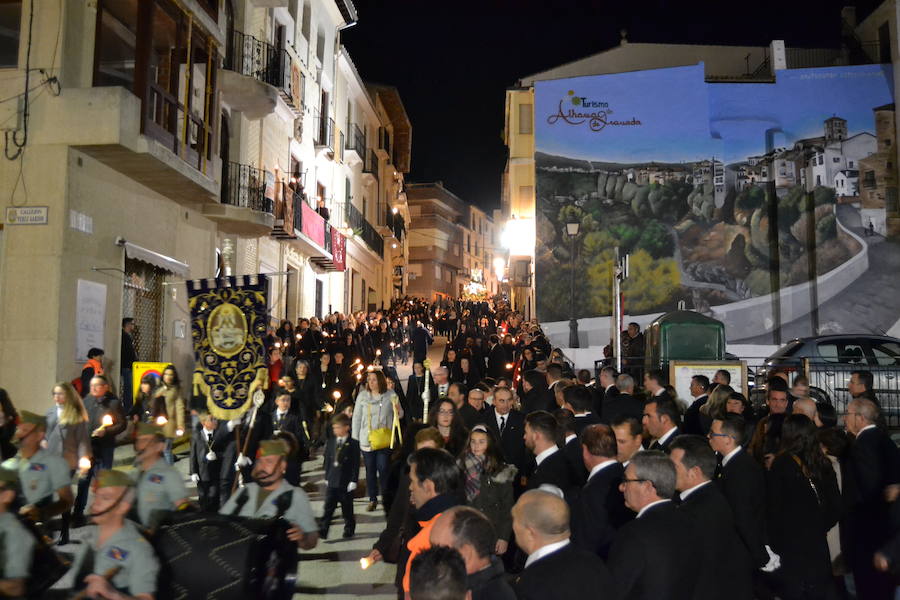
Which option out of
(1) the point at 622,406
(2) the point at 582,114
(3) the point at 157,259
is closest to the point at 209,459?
(1) the point at 622,406

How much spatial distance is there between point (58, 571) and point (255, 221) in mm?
15297

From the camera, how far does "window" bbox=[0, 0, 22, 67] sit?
1359 centimetres

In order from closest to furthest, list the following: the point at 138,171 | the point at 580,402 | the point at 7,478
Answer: the point at 7,478 → the point at 580,402 → the point at 138,171

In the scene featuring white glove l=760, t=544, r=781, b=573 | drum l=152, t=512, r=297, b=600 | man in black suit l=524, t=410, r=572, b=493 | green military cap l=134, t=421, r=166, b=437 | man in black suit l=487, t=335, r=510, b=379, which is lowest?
white glove l=760, t=544, r=781, b=573

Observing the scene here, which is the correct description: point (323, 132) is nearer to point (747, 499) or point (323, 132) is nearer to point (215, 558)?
point (747, 499)

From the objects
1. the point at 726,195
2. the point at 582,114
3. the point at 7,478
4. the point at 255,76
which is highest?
the point at 582,114

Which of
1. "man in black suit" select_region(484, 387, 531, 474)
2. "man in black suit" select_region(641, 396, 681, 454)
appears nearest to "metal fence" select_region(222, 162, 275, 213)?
"man in black suit" select_region(484, 387, 531, 474)

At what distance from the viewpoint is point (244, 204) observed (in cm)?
2048

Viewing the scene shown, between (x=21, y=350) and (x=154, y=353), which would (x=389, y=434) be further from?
(x=154, y=353)

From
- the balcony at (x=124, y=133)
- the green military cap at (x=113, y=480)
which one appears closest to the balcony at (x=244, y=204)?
the balcony at (x=124, y=133)

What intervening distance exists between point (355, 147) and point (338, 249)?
7299 millimetres

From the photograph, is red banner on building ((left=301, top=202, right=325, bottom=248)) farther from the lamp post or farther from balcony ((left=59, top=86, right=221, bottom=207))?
balcony ((left=59, top=86, right=221, bottom=207))

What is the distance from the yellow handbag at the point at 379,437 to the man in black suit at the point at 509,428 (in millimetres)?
1645

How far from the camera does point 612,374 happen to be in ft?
36.3
